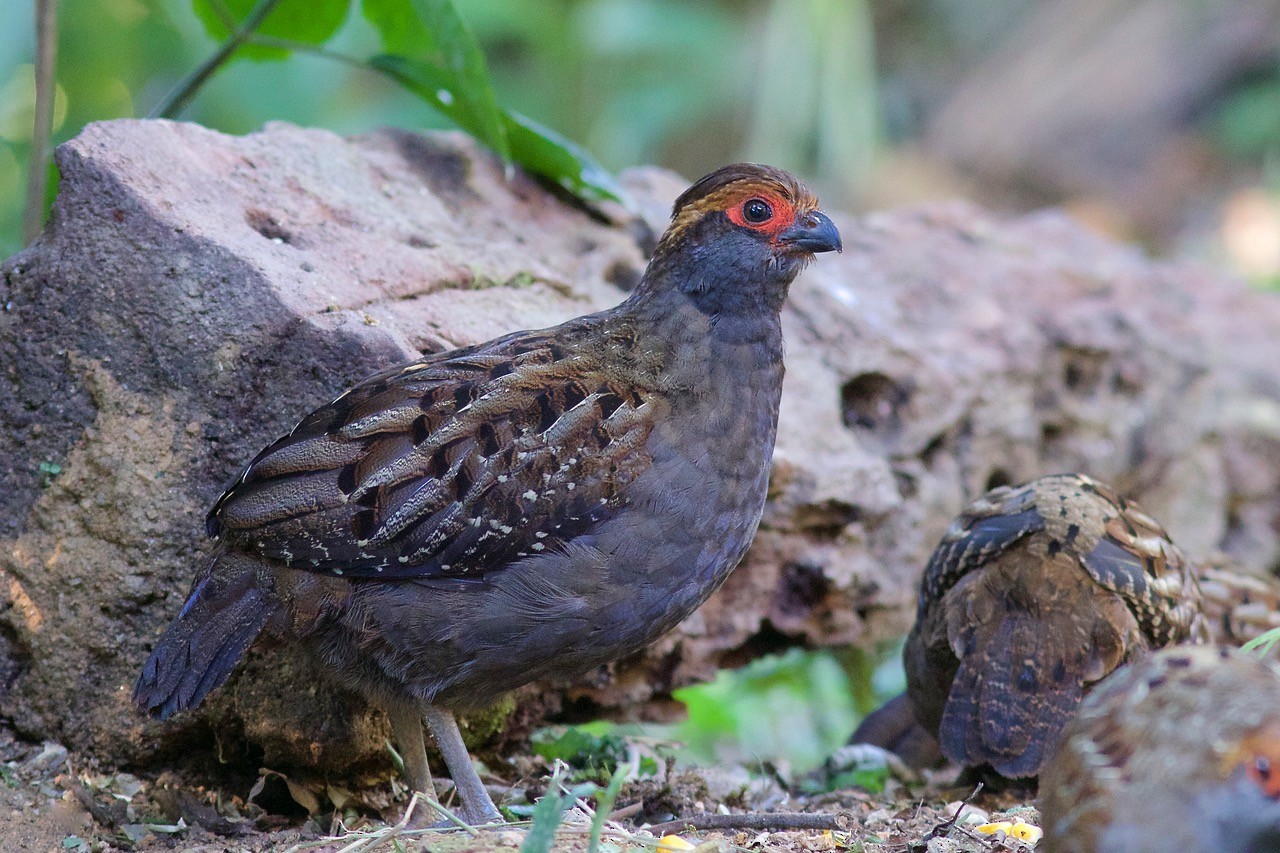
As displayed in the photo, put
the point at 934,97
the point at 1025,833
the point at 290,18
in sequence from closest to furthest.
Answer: the point at 1025,833
the point at 290,18
the point at 934,97

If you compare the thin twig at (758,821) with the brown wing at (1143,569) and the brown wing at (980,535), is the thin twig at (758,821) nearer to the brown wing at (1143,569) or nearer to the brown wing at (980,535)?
the brown wing at (980,535)

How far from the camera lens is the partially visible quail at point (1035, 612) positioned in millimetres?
4438

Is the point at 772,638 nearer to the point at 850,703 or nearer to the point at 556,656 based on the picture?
the point at 556,656

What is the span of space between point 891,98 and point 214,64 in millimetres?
13278

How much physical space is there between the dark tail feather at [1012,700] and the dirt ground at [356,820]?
0.63 feet

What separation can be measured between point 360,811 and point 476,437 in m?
1.40

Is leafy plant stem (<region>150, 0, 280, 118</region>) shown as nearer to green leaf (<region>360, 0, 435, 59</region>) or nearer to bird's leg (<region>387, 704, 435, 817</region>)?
green leaf (<region>360, 0, 435, 59</region>)

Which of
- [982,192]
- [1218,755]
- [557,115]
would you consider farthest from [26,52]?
[982,192]

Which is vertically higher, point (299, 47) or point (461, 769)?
point (299, 47)

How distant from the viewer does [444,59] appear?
4.68m

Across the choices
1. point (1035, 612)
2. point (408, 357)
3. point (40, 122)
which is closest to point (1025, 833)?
point (1035, 612)

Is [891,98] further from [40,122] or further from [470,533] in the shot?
[470,533]

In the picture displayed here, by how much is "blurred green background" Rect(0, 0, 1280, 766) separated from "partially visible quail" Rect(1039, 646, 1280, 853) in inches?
201

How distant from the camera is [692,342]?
396cm
